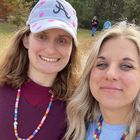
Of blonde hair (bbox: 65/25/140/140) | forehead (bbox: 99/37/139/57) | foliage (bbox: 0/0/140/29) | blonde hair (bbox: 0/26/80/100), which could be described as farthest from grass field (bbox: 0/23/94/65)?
foliage (bbox: 0/0/140/29)

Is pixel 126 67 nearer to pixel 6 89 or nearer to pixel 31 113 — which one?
pixel 31 113

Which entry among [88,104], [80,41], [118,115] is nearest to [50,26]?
[88,104]

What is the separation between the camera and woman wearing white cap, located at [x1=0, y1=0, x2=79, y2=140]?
12.2 feet

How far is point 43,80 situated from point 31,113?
1.01 ft

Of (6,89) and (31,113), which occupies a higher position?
(6,89)

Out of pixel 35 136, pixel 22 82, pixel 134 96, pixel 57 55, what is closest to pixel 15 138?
pixel 35 136

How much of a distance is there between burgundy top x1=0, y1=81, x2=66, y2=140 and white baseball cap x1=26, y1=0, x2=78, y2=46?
1.76ft

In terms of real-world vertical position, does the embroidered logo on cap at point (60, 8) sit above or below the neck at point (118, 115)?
above

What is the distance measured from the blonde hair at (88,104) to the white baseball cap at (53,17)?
0.38 meters

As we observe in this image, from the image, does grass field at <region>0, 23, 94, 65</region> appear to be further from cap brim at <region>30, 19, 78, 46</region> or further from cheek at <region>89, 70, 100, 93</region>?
cheek at <region>89, 70, 100, 93</region>

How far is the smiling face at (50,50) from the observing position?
12.2 feet

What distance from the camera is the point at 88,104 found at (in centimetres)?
364

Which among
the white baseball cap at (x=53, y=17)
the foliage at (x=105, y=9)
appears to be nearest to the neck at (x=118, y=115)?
the white baseball cap at (x=53, y=17)

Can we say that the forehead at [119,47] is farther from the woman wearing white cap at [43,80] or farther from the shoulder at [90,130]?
the shoulder at [90,130]
